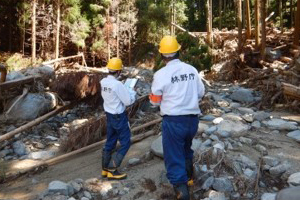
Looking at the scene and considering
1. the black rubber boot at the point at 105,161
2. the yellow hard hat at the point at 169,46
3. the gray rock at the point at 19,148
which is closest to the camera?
the yellow hard hat at the point at 169,46

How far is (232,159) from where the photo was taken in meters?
4.87

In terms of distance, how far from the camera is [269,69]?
10.6 m

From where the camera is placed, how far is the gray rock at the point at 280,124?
6203 mm

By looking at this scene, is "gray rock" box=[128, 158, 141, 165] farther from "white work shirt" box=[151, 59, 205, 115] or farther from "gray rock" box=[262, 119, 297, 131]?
"gray rock" box=[262, 119, 297, 131]

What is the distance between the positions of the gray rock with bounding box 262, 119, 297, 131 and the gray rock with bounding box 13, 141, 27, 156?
481 cm

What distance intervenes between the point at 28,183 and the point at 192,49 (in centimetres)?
507

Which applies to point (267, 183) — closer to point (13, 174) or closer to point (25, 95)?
point (13, 174)

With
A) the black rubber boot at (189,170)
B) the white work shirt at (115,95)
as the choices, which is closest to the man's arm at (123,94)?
the white work shirt at (115,95)

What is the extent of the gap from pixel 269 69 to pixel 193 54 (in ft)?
10.6

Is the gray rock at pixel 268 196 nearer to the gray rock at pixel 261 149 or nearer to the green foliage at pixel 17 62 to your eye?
the gray rock at pixel 261 149

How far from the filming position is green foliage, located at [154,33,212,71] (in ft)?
28.3

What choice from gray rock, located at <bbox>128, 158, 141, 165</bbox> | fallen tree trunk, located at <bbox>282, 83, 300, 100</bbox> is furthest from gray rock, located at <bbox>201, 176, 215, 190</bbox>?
fallen tree trunk, located at <bbox>282, 83, 300, 100</bbox>

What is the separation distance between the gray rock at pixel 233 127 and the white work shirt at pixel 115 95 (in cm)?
187

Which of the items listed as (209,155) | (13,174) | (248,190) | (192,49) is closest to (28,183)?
(13,174)
